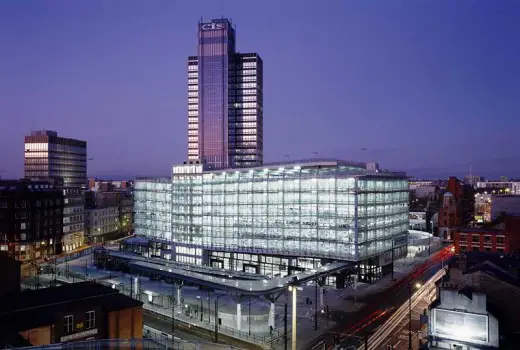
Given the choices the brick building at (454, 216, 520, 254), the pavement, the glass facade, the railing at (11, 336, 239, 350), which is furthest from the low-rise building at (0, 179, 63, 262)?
the brick building at (454, 216, 520, 254)

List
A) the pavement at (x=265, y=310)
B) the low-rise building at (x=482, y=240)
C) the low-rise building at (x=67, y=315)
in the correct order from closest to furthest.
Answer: the low-rise building at (x=67, y=315), the pavement at (x=265, y=310), the low-rise building at (x=482, y=240)

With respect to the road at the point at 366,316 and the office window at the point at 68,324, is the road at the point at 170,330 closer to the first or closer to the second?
the road at the point at 366,316

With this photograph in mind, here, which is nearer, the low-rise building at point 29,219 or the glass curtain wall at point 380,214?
the glass curtain wall at point 380,214

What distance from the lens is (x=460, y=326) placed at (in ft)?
141

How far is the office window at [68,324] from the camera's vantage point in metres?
41.8

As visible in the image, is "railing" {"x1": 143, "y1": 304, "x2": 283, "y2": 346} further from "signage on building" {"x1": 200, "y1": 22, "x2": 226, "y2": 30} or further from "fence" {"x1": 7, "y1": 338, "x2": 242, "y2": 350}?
"signage on building" {"x1": 200, "y1": 22, "x2": 226, "y2": 30}

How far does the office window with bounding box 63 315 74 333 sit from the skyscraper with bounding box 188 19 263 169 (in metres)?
153

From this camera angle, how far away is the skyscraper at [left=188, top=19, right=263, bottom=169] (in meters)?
196

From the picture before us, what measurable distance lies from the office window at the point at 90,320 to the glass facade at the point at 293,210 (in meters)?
47.8

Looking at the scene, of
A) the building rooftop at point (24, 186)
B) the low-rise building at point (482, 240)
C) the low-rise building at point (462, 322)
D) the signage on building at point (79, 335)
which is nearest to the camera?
the signage on building at point (79, 335)

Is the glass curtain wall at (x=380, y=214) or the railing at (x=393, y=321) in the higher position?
the glass curtain wall at (x=380, y=214)

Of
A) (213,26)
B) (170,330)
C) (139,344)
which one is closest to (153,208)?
(170,330)

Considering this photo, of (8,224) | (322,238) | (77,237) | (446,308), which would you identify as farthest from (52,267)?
(446,308)

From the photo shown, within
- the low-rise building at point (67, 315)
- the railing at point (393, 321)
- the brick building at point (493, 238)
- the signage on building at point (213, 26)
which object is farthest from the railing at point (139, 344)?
the signage on building at point (213, 26)
